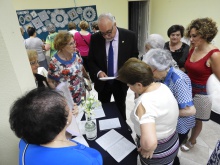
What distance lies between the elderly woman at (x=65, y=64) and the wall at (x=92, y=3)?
3153mm

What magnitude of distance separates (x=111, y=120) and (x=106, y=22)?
1044 mm

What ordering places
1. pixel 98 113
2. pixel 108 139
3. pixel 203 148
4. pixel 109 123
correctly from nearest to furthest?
pixel 108 139 → pixel 109 123 → pixel 98 113 → pixel 203 148

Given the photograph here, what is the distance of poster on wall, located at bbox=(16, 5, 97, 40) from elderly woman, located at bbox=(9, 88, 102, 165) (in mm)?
4264

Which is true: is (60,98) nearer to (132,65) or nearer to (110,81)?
(132,65)

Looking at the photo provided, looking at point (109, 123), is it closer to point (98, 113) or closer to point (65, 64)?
point (98, 113)

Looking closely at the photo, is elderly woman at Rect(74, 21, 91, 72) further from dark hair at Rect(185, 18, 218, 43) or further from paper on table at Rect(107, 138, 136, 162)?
paper on table at Rect(107, 138, 136, 162)

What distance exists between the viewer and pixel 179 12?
453 centimetres

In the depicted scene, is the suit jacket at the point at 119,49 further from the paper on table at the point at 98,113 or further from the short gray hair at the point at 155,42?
the paper on table at the point at 98,113

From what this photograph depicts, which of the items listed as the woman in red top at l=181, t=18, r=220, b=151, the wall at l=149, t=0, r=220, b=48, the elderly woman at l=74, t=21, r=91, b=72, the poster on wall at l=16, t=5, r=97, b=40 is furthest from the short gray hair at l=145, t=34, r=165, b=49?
the poster on wall at l=16, t=5, r=97, b=40

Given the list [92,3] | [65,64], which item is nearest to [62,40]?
[65,64]

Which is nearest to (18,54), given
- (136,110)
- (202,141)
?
(136,110)

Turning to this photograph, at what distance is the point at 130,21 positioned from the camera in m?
6.39

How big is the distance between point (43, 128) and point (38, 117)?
49mm

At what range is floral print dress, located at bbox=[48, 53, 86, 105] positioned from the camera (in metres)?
1.78
